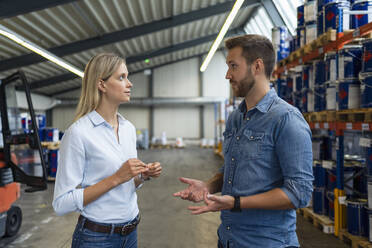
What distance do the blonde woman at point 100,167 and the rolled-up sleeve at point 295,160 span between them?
2.44ft

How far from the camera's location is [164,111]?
2342cm

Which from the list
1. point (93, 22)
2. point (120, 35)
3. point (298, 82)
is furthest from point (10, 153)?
point (120, 35)

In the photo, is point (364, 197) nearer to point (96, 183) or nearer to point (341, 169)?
point (341, 169)

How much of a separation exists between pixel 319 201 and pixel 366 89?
7.03 ft

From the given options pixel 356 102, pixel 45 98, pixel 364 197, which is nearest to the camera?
pixel 356 102

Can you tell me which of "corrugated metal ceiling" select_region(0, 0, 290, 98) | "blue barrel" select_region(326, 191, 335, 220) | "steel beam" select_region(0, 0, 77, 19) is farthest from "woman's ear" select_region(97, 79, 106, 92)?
"corrugated metal ceiling" select_region(0, 0, 290, 98)

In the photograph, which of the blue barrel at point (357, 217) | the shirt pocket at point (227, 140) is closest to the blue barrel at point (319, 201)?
the blue barrel at point (357, 217)

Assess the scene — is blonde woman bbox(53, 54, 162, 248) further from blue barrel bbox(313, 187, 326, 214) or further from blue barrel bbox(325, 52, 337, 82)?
blue barrel bbox(313, 187, 326, 214)

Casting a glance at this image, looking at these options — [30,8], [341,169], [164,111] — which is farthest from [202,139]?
[341,169]

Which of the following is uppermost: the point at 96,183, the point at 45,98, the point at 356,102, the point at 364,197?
the point at 45,98

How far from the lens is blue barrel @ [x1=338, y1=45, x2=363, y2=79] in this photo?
4.04 meters

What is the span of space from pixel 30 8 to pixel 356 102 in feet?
24.3

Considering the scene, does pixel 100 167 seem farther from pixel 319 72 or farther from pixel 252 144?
pixel 319 72

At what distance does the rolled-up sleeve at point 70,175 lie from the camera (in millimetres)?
1617
